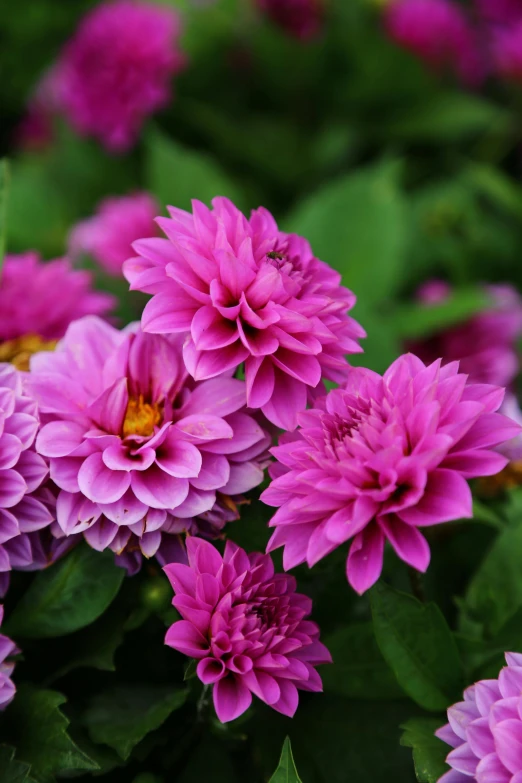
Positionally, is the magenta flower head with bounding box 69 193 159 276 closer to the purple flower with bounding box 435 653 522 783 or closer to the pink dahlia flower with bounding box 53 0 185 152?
the pink dahlia flower with bounding box 53 0 185 152

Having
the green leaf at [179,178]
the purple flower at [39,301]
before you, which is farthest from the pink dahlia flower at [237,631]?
the green leaf at [179,178]

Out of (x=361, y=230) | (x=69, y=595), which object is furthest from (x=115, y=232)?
(x=69, y=595)

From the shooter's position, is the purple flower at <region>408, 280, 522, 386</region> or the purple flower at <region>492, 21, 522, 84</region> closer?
the purple flower at <region>408, 280, 522, 386</region>

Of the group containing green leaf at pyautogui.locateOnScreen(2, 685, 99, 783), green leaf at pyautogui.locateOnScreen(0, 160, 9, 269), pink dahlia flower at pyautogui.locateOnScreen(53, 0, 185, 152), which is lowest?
green leaf at pyautogui.locateOnScreen(2, 685, 99, 783)

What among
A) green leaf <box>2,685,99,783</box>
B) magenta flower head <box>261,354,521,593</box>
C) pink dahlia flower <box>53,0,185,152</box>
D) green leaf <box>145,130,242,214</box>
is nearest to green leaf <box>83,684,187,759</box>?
green leaf <box>2,685,99,783</box>

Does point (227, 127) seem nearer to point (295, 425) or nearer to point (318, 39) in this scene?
point (318, 39)

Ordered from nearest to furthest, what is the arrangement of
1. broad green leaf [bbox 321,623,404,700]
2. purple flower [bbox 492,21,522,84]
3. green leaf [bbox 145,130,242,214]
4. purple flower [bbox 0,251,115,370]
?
broad green leaf [bbox 321,623,404,700]
purple flower [bbox 0,251,115,370]
green leaf [bbox 145,130,242,214]
purple flower [bbox 492,21,522,84]
